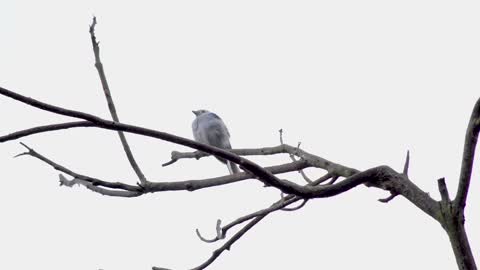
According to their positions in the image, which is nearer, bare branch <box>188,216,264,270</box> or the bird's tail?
bare branch <box>188,216,264,270</box>

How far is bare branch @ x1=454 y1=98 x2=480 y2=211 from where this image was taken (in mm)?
1737

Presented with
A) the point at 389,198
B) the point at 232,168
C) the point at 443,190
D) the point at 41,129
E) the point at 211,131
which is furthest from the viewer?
the point at 211,131

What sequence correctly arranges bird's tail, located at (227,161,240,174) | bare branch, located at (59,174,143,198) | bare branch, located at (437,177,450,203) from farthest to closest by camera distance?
bird's tail, located at (227,161,240,174) → bare branch, located at (59,174,143,198) → bare branch, located at (437,177,450,203)

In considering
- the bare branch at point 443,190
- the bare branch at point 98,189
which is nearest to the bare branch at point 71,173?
the bare branch at point 98,189

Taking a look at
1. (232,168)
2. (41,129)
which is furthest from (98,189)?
(232,168)

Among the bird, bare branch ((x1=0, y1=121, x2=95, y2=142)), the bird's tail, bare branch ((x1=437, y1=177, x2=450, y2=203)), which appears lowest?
bare branch ((x1=437, y1=177, x2=450, y2=203))

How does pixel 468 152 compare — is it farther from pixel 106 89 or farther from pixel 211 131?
pixel 211 131

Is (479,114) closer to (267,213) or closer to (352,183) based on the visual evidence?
(352,183)

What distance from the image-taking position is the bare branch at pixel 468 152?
5.70 feet

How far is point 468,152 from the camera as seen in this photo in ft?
5.74

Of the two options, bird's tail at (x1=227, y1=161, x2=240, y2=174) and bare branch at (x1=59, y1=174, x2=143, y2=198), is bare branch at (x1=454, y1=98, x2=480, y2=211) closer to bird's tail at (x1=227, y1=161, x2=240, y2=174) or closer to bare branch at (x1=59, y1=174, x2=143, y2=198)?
bare branch at (x1=59, y1=174, x2=143, y2=198)

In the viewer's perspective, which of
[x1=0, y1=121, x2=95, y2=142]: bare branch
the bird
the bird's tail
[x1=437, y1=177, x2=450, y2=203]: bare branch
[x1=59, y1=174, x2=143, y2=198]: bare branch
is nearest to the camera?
[x1=0, y1=121, x2=95, y2=142]: bare branch

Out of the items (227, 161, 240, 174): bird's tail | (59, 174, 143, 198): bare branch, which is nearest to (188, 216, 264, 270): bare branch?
(59, 174, 143, 198): bare branch

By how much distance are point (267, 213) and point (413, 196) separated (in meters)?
0.60
